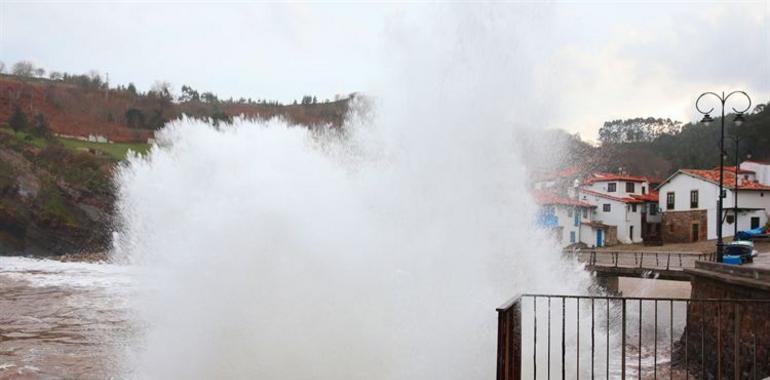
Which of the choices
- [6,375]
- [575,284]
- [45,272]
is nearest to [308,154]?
[6,375]

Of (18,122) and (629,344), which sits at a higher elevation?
(18,122)

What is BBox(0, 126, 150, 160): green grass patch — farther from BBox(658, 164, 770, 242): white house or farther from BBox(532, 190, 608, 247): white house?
BBox(658, 164, 770, 242): white house

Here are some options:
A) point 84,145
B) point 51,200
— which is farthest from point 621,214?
point 84,145

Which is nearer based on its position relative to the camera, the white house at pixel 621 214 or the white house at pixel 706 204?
the white house at pixel 706 204

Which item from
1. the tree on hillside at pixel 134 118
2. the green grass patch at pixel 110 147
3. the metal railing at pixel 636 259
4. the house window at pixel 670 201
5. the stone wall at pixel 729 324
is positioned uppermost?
the tree on hillside at pixel 134 118

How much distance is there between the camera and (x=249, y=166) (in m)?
11.6

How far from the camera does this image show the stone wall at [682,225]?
148 ft

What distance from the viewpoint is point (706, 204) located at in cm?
4497

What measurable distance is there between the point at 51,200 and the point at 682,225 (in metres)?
54.7

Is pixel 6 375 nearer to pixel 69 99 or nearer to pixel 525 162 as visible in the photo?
pixel 525 162

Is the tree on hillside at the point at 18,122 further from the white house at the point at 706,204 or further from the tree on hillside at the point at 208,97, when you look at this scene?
the white house at the point at 706,204

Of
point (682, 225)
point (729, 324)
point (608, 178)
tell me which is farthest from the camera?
point (608, 178)

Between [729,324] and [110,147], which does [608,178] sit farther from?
[110,147]

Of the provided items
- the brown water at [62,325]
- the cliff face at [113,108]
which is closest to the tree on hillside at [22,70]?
the cliff face at [113,108]
